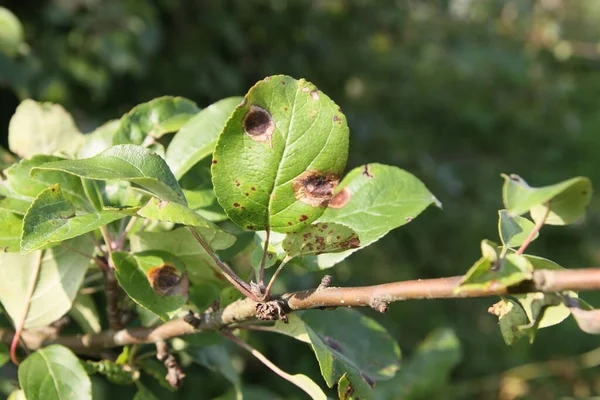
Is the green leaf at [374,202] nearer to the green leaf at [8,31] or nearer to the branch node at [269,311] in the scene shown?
the branch node at [269,311]

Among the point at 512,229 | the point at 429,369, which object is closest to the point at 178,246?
the point at 512,229

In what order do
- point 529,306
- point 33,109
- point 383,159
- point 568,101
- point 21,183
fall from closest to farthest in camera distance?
point 529,306 < point 21,183 < point 33,109 < point 383,159 < point 568,101

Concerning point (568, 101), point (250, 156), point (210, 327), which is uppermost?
point (250, 156)

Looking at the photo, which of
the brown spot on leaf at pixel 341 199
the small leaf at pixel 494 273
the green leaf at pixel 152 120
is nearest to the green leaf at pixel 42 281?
the green leaf at pixel 152 120

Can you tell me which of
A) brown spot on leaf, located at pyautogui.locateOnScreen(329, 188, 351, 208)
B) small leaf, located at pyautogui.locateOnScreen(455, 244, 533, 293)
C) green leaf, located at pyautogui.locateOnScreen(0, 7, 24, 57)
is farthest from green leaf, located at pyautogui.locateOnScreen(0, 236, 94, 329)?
green leaf, located at pyautogui.locateOnScreen(0, 7, 24, 57)

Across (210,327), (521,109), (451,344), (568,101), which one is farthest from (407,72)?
(210,327)

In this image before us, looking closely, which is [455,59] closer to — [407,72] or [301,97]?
[407,72]
